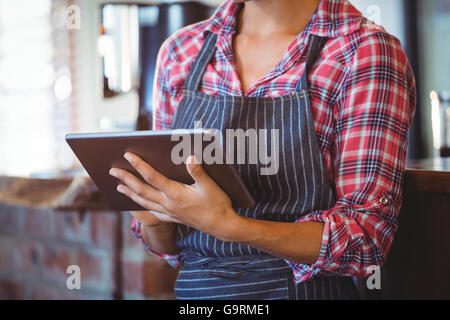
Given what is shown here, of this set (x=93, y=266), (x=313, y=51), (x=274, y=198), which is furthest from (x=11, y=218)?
(x=313, y=51)

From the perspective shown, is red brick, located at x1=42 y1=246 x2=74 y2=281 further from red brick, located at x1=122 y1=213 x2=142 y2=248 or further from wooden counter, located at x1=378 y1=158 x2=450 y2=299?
wooden counter, located at x1=378 y1=158 x2=450 y2=299

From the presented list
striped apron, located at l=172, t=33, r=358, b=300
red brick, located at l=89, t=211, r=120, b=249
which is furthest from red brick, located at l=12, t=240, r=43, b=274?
striped apron, located at l=172, t=33, r=358, b=300

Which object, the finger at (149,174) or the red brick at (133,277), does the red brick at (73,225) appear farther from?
the finger at (149,174)

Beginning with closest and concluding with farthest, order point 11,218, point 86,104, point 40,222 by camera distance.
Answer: point 40,222 < point 11,218 < point 86,104

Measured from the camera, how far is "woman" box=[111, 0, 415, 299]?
782 millimetres

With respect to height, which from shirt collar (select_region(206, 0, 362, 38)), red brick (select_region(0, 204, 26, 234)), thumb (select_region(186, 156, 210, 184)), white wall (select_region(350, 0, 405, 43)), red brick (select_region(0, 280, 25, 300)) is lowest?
red brick (select_region(0, 280, 25, 300))

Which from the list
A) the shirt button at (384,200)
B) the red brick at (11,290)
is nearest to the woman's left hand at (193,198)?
the shirt button at (384,200)

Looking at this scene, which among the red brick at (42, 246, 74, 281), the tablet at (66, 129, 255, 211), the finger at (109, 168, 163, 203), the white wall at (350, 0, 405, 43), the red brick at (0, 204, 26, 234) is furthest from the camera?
the white wall at (350, 0, 405, 43)

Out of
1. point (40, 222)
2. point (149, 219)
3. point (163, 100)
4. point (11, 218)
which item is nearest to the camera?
point (149, 219)

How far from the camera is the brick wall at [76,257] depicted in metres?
1.26

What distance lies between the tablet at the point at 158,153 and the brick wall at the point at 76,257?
50cm

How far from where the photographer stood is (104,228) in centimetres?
130

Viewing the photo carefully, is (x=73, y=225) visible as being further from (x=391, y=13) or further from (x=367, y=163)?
(x=391, y=13)

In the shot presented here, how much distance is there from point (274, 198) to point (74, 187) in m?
0.62
